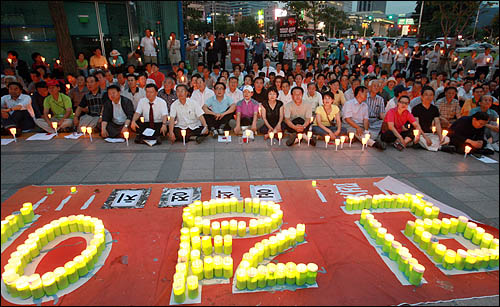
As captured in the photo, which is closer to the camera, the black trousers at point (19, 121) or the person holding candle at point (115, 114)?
the person holding candle at point (115, 114)

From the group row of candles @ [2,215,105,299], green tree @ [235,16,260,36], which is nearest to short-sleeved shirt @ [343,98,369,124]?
row of candles @ [2,215,105,299]

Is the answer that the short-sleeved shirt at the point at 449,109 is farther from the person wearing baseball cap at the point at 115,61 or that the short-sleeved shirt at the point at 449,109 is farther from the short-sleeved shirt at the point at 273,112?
the person wearing baseball cap at the point at 115,61

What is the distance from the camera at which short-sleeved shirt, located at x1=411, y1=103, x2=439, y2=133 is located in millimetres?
6527

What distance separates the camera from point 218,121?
290 inches

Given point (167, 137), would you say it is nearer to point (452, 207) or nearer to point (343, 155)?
point (343, 155)

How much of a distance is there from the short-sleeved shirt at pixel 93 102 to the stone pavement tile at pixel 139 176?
2.98m

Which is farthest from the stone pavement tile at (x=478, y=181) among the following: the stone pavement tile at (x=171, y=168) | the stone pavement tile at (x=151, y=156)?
the stone pavement tile at (x=151, y=156)

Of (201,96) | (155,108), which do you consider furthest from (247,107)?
(155,108)

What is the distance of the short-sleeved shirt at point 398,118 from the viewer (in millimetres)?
6332

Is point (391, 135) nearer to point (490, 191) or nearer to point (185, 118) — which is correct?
point (490, 191)

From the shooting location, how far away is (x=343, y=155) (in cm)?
603

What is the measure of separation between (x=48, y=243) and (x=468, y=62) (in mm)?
16625

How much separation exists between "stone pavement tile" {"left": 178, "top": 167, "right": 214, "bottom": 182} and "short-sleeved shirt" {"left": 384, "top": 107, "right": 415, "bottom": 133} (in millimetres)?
3760

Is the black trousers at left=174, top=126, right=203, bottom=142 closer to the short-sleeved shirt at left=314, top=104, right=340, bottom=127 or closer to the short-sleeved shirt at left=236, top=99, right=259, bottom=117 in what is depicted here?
the short-sleeved shirt at left=236, top=99, right=259, bottom=117
